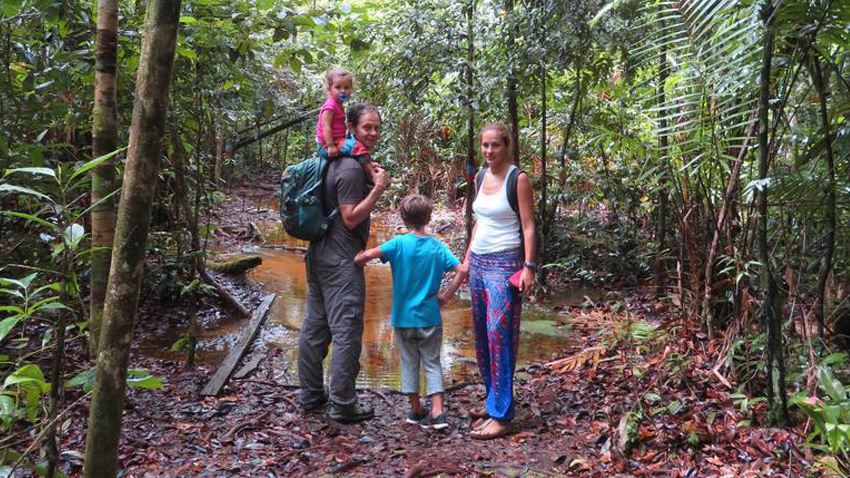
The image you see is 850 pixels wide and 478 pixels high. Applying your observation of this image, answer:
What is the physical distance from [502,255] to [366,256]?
0.82 meters

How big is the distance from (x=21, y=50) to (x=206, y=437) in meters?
2.70


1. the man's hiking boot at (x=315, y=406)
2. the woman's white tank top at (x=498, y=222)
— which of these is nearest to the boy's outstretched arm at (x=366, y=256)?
the woman's white tank top at (x=498, y=222)

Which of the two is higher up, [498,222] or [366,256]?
[498,222]

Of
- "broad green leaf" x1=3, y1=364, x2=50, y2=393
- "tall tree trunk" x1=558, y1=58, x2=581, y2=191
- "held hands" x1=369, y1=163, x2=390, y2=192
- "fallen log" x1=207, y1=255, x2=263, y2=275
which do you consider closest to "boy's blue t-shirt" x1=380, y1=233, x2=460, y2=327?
"held hands" x1=369, y1=163, x2=390, y2=192

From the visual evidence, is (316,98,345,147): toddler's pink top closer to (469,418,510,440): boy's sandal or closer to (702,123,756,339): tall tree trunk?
(469,418,510,440): boy's sandal

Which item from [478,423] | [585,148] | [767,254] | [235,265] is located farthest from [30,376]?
[585,148]

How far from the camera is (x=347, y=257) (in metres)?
3.91

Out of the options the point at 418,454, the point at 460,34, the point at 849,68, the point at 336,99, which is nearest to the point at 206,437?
the point at 418,454

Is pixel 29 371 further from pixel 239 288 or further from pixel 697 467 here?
pixel 239 288

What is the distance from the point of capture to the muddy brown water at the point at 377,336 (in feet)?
16.5

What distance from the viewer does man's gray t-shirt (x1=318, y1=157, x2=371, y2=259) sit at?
3.84m

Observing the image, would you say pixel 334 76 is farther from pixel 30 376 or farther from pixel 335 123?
pixel 30 376

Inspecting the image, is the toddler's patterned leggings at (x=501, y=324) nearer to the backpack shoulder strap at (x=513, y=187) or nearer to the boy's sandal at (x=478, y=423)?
the boy's sandal at (x=478, y=423)

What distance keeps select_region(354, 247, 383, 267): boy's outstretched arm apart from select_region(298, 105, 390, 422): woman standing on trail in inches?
2.3
